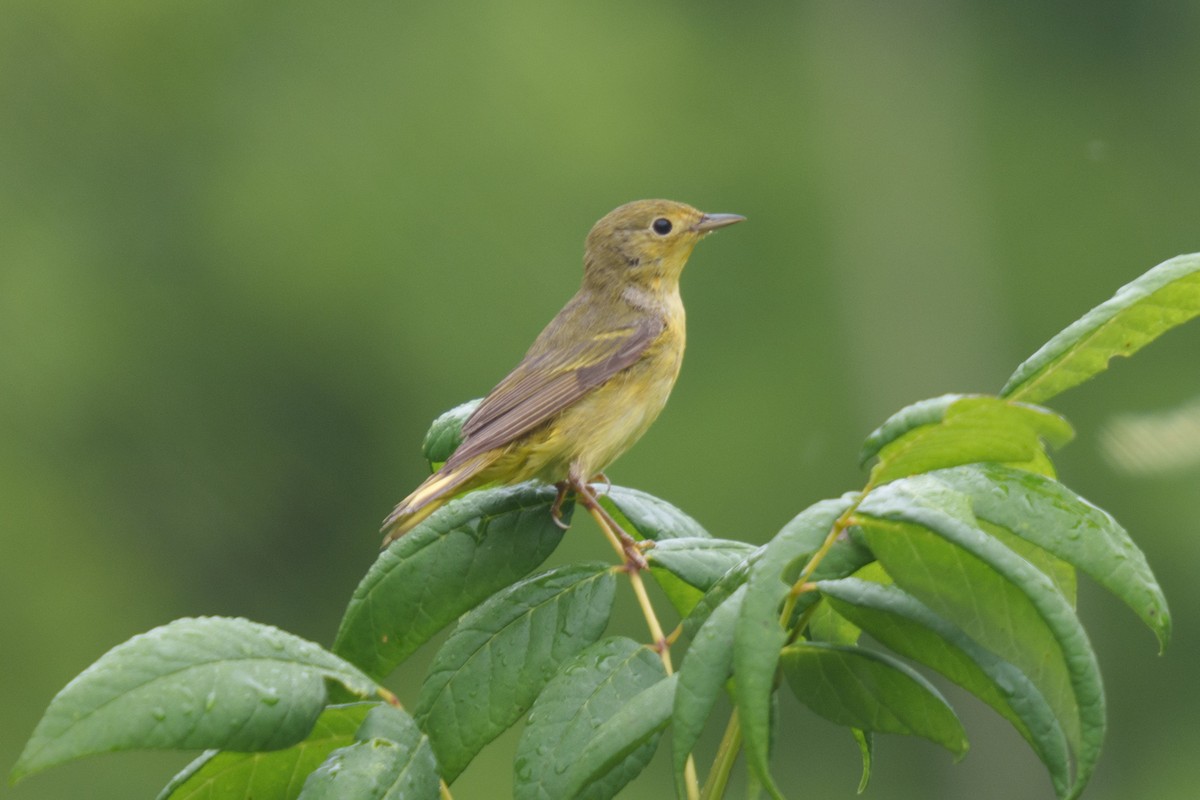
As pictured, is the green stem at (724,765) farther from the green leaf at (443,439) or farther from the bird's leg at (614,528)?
the green leaf at (443,439)

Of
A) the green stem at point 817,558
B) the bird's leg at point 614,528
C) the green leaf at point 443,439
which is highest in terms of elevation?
the green stem at point 817,558

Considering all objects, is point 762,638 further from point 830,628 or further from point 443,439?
point 443,439

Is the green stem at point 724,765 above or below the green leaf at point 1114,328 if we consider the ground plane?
below

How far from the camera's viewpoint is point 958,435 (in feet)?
5.73

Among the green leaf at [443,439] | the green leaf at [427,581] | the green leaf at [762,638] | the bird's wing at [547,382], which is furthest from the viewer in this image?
the bird's wing at [547,382]

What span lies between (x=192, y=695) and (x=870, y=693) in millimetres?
697

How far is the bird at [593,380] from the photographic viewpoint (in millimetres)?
3156

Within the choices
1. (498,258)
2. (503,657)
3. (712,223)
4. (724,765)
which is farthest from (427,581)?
(498,258)

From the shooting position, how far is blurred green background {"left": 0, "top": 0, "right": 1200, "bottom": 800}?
1667 cm

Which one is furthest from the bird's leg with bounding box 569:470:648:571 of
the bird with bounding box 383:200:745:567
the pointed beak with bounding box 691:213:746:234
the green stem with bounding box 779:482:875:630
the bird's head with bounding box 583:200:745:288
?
the pointed beak with bounding box 691:213:746:234

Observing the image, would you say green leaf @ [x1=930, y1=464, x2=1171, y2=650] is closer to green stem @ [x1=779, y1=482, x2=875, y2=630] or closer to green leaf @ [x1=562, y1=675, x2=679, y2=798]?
green stem @ [x1=779, y1=482, x2=875, y2=630]

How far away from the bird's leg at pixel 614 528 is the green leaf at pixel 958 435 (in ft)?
1.74

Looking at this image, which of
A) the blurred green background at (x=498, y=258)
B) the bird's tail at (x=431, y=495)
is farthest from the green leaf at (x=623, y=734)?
the blurred green background at (x=498, y=258)

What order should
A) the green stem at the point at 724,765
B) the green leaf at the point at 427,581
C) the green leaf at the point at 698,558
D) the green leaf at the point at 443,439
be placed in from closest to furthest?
the green stem at the point at 724,765 → the green leaf at the point at 698,558 → the green leaf at the point at 427,581 → the green leaf at the point at 443,439
